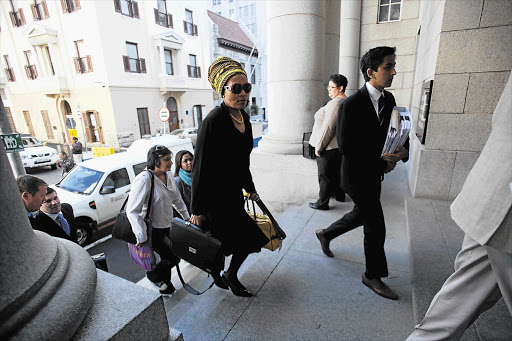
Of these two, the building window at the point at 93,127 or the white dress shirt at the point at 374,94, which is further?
the building window at the point at 93,127

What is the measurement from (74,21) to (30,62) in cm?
664

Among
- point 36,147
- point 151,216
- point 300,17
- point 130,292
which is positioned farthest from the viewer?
point 36,147

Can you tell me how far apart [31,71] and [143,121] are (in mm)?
10055

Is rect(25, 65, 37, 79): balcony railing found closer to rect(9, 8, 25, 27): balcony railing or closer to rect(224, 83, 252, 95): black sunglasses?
rect(9, 8, 25, 27): balcony railing

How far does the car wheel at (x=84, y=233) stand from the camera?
6.04 meters

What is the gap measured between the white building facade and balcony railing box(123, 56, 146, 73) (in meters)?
0.07

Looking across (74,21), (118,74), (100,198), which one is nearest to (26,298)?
(100,198)

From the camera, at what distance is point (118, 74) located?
1955 centimetres

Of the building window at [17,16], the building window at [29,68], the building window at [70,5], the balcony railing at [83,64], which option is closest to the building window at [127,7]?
the building window at [70,5]

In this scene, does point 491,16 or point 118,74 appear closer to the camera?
point 491,16

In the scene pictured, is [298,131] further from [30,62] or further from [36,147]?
[30,62]

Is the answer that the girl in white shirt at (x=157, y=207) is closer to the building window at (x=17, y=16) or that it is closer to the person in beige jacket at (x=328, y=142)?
the person in beige jacket at (x=328, y=142)

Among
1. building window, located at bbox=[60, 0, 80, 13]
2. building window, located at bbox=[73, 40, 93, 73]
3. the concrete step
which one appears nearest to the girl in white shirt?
the concrete step

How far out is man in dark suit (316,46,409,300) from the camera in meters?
2.33
